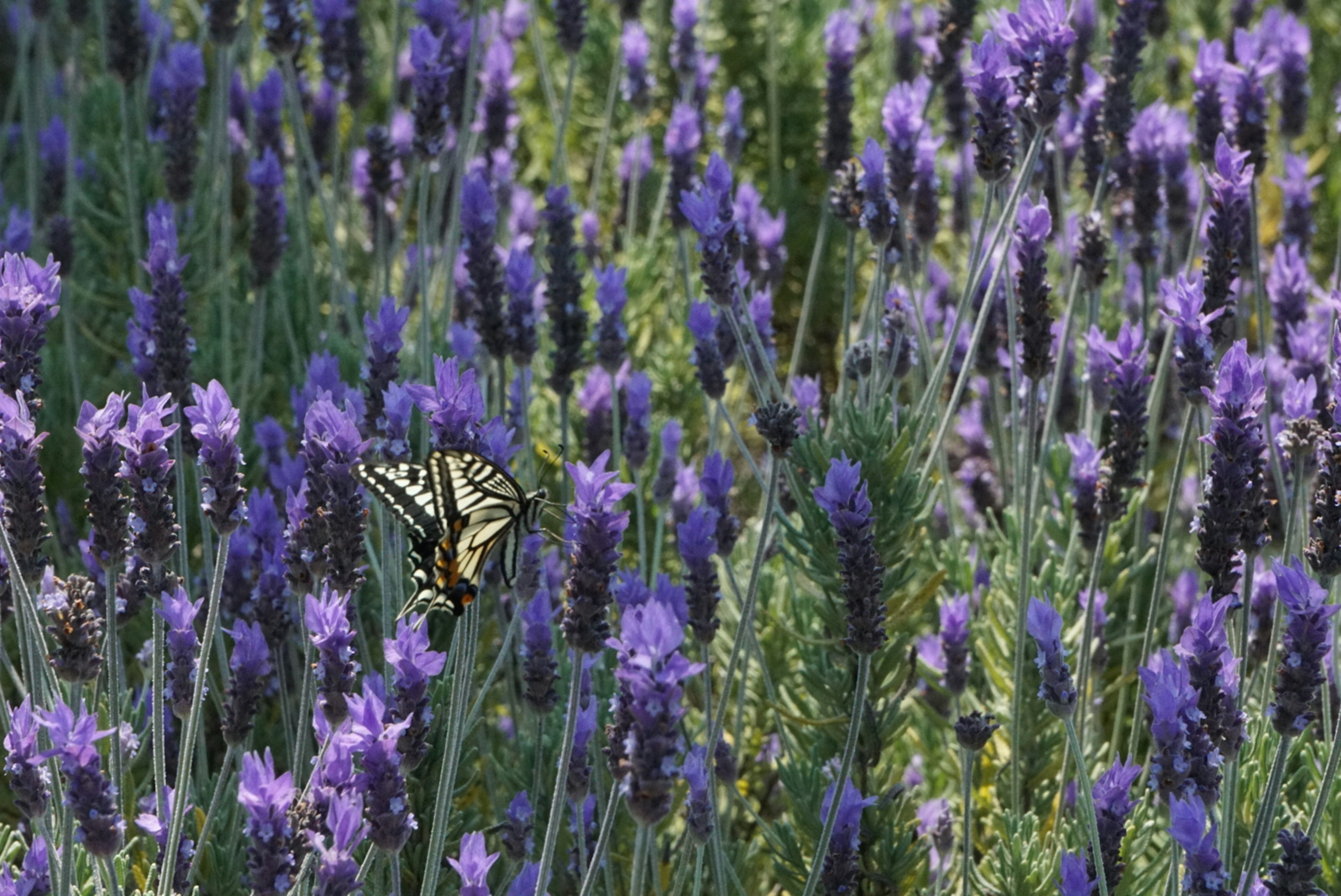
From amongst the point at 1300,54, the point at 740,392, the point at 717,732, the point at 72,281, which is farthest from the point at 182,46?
the point at 1300,54

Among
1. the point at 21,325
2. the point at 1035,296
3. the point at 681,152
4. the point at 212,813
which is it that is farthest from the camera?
the point at 681,152

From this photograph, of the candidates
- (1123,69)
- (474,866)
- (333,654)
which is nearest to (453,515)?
(333,654)

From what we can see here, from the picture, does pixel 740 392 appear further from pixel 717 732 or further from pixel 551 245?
pixel 717 732

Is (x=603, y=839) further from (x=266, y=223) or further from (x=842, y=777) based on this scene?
(x=266, y=223)

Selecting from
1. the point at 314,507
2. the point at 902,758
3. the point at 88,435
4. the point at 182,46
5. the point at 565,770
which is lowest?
the point at 902,758

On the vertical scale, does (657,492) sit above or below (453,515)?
below

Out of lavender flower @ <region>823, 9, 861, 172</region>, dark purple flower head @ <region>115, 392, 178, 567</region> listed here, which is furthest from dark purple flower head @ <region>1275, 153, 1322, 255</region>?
dark purple flower head @ <region>115, 392, 178, 567</region>

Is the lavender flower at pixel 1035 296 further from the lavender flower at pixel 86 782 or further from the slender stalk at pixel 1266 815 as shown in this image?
the lavender flower at pixel 86 782
